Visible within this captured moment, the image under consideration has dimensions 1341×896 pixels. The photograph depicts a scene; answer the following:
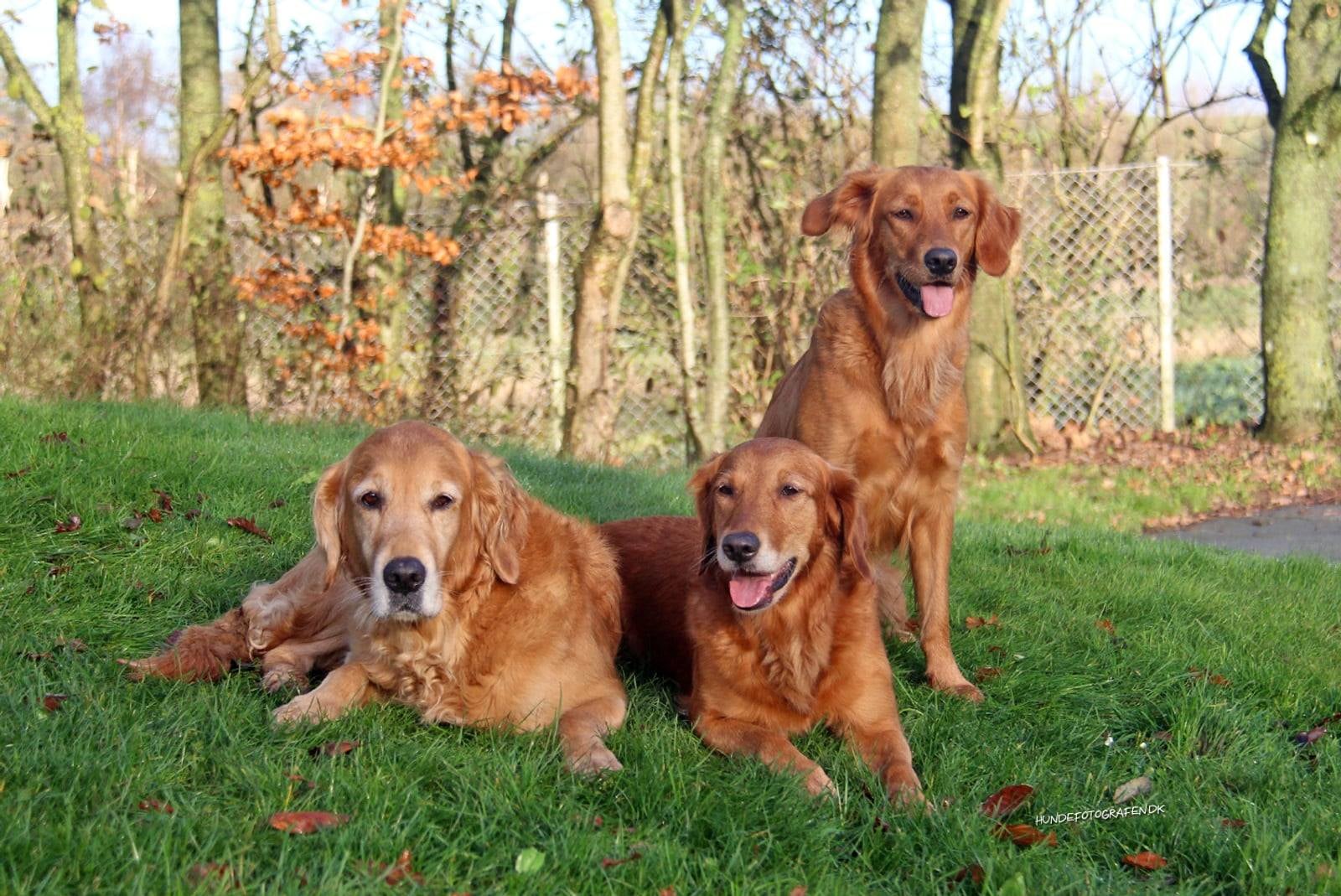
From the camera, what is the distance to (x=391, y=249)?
32.3 ft

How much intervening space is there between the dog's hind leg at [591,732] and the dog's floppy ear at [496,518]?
446 millimetres

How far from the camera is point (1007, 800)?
323 cm

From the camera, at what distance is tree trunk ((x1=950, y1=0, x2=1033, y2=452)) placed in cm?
1020

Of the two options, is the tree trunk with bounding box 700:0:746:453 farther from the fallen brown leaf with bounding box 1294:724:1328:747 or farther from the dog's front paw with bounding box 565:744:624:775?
the dog's front paw with bounding box 565:744:624:775

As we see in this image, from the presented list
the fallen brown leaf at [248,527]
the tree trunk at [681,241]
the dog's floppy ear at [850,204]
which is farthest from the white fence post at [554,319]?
the dog's floppy ear at [850,204]

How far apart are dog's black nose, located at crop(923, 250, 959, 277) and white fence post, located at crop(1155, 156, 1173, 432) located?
24.9 feet

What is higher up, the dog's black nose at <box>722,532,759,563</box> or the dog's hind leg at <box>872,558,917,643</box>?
the dog's black nose at <box>722,532,759,563</box>

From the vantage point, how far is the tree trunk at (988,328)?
33.4 ft

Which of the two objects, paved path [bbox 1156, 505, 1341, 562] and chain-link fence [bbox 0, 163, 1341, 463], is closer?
paved path [bbox 1156, 505, 1341, 562]

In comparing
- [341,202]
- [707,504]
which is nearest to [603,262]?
[341,202]

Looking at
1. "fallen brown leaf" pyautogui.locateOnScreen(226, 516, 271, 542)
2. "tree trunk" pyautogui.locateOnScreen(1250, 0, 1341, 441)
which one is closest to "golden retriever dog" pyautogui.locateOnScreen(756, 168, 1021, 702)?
"fallen brown leaf" pyautogui.locateOnScreen(226, 516, 271, 542)

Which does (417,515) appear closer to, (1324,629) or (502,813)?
(502,813)

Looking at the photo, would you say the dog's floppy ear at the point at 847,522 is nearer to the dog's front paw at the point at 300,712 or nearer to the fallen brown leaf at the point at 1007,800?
the fallen brown leaf at the point at 1007,800

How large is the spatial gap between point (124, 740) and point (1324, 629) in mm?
4490
